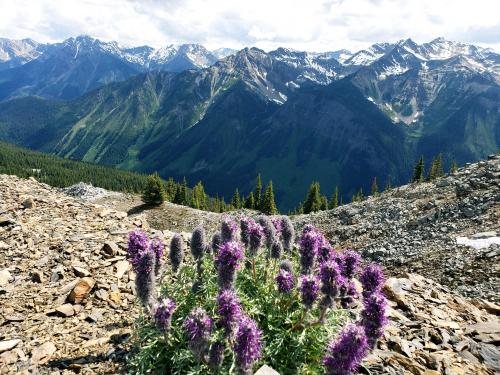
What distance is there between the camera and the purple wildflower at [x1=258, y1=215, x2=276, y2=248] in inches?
407

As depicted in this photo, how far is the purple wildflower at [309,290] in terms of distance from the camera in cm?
739

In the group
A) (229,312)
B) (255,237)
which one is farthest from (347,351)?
(255,237)

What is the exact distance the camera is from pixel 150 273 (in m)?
8.27

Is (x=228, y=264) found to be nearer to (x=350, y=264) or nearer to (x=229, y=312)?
(x=229, y=312)

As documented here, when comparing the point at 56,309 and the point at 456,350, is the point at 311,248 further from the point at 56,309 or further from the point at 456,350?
the point at 56,309

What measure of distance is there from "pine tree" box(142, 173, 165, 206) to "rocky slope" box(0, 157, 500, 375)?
39.9 meters

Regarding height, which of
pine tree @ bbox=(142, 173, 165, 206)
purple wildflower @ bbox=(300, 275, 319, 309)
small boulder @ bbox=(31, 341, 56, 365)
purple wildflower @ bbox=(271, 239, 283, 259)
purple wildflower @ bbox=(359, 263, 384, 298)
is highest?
pine tree @ bbox=(142, 173, 165, 206)

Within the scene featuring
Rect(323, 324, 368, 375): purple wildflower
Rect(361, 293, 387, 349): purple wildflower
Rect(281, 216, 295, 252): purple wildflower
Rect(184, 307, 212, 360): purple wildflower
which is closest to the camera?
Rect(323, 324, 368, 375): purple wildflower

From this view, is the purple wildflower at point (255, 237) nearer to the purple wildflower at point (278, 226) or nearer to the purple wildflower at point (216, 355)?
the purple wildflower at point (278, 226)

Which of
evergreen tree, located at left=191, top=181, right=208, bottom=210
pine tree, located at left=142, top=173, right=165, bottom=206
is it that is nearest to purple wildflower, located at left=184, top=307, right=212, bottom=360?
pine tree, located at left=142, top=173, right=165, bottom=206

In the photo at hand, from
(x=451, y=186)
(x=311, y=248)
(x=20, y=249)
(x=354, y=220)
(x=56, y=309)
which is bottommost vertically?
(x=56, y=309)

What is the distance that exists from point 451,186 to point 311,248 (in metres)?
42.5

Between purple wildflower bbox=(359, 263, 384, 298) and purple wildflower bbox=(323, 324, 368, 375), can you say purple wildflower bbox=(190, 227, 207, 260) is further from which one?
purple wildflower bbox=(323, 324, 368, 375)

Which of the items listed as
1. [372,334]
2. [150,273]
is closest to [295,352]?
[372,334]
